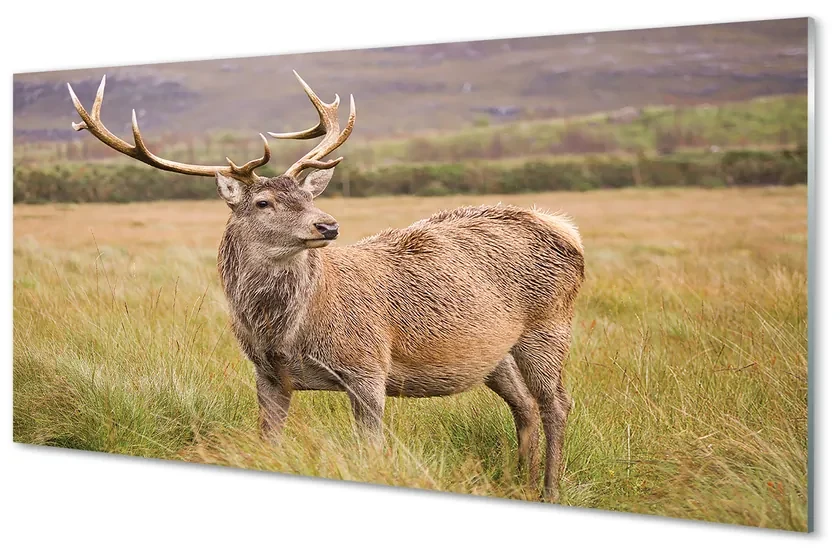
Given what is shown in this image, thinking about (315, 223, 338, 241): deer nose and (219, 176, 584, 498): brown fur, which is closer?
(315, 223, 338, 241): deer nose

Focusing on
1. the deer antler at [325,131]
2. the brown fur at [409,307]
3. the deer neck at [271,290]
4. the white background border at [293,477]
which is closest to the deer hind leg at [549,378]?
the brown fur at [409,307]

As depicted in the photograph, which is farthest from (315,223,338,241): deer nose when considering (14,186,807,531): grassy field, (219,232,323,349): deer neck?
(14,186,807,531): grassy field

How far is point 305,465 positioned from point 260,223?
1105mm

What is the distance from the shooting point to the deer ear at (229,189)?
4.06m

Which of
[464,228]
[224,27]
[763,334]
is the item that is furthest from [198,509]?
[763,334]

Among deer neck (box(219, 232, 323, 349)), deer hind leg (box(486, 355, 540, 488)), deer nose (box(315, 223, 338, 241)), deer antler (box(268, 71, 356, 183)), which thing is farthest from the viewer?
deer hind leg (box(486, 355, 540, 488))

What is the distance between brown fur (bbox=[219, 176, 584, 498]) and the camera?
13.3 ft

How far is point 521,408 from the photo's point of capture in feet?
14.5

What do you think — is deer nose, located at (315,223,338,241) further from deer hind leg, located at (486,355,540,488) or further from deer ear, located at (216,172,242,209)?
deer hind leg, located at (486,355,540,488)

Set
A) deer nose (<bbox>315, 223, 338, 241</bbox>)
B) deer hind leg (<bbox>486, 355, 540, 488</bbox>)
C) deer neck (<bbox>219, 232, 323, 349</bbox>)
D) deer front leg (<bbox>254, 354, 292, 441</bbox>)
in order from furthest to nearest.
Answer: deer hind leg (<bbox>486, 355, 540, 488</bbox>)
deer front leg (<bbox>254, 354, 292, 441</bbox>)
deer neck (<bbox>219, 232, 323, 349</bbox>)
deer nose (<bbox>315, 223, 338, 241</bbox>)

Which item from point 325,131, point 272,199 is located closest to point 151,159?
point 272,199

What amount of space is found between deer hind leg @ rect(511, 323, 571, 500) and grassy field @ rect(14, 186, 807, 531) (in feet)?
0.21

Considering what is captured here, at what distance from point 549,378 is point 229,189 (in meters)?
1.47

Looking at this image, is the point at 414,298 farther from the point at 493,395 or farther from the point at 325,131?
the point at 325,131
